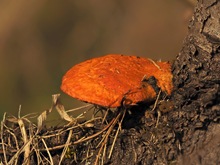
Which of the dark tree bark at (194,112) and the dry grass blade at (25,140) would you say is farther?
the dry grass blade at (25,140)

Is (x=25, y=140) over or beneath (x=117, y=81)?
beneath

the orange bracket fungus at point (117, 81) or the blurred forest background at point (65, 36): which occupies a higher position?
the orange bracket fungus at point (117, 81)

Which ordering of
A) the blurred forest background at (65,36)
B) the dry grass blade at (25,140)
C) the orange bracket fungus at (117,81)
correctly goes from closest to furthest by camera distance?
the orange bracket fungus at (117,81)
the dry grass blade at (25,140)
the blurred forest background at (65,36)

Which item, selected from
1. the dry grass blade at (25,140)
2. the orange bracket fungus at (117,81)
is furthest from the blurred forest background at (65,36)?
the orange bracket fungus at (117,81)

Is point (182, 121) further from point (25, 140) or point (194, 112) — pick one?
point (25, 140)

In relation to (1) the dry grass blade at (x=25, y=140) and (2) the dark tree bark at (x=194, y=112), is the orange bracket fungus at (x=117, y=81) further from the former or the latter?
(1) the dry grass blade at (x=25, y=140)

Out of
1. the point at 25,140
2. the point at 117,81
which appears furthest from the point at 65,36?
the point at 117,81
